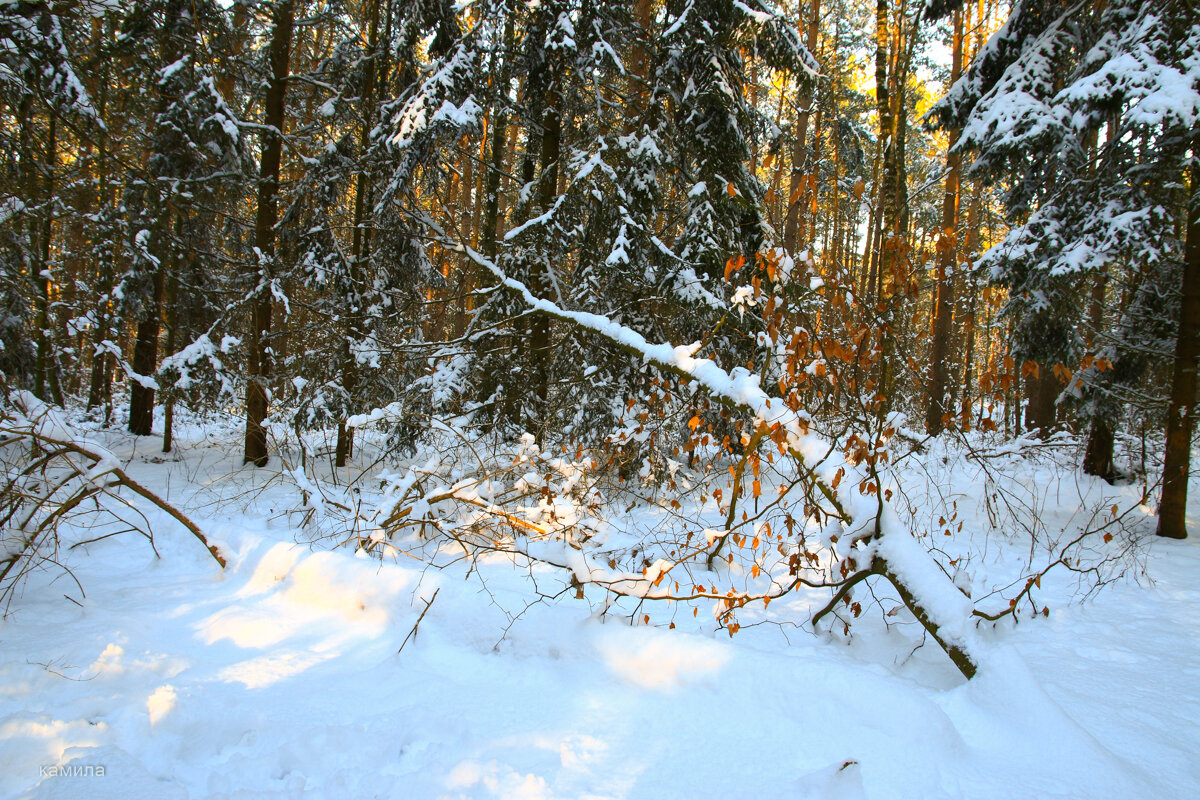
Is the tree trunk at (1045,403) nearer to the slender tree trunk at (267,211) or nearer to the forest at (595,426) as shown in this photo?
the forest at (595,426)

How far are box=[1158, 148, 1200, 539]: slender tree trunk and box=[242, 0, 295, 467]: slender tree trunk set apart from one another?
11.7 metres

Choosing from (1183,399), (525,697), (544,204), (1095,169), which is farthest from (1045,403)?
(525,697)

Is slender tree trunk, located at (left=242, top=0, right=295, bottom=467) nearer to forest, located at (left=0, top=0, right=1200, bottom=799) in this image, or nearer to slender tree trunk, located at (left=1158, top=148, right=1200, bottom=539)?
forest, located at (left=0, top=0, right=1200, bottom=799)

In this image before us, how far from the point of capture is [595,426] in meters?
7.20

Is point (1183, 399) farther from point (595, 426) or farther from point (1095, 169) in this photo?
point (595, 426)

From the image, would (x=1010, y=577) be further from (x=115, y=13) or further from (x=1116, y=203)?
(x=115, y=13)

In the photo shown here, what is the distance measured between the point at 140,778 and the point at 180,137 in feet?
35.1

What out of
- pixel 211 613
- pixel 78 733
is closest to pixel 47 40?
pixel 211 613

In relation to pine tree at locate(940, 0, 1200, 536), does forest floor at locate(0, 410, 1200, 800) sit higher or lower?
lower

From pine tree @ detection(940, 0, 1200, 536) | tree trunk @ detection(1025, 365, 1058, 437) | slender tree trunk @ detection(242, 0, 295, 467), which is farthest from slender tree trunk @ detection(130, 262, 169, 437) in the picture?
tree trunk @ detection(1025, 365, 1058, 437)

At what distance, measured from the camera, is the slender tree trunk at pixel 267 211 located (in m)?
8.82

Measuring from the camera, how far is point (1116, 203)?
18.6 ft

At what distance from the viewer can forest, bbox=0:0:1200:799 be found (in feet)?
7.47

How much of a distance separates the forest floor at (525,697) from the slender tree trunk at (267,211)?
19.0 ft
